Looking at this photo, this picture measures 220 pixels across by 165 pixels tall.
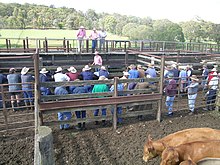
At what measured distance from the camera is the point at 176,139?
16.2ft

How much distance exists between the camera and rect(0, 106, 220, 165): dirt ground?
5207mm

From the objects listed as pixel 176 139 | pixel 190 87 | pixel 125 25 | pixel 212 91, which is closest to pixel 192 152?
pixel 176 139

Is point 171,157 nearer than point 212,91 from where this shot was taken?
Yes

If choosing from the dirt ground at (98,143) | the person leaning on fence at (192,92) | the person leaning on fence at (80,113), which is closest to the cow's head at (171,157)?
the dirt ground at (98,143)

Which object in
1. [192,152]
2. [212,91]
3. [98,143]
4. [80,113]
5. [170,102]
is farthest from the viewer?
[212,91]

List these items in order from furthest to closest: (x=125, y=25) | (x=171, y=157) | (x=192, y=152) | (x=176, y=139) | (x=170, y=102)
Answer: (x=125, y=25)
(x=170, y=102)
(x=176, y=139)
(x=192, y=152)
(x=171, y=157)

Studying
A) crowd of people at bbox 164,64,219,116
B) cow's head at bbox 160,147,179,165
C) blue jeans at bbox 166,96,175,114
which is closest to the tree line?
crowd of people at bbox 164,64,219,116

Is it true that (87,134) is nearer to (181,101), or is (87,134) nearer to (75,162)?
(75,162)

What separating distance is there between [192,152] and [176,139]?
841 millimetres

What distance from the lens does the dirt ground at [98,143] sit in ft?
17.1

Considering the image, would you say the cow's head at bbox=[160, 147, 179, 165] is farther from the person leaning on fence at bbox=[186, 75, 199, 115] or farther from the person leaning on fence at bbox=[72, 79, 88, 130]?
the person leaning on fence at bbox=[186, 75, 199, 115]

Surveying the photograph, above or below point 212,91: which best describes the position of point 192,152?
below

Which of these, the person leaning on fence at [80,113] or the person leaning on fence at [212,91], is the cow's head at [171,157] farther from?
the person leaning on fence at [212,91]

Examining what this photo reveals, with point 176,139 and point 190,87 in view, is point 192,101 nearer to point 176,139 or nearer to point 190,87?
point 190,87
